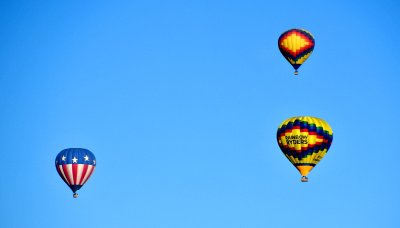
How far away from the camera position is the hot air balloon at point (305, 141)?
94375 mm

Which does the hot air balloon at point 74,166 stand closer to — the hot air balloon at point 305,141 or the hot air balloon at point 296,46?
the hot air balloon at point 305,141

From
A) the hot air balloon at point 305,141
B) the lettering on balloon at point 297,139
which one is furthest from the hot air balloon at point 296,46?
the lettering on balloon at point 297,139

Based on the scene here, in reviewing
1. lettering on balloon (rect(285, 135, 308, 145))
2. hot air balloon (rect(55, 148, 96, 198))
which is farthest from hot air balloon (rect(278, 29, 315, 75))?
hot air balloon (rect(55, 148, 96, 198))

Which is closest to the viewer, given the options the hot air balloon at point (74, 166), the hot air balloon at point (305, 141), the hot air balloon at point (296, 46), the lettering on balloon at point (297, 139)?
the lettering on balloon at point (297, 139)

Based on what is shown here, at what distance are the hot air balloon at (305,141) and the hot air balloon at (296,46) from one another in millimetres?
11439

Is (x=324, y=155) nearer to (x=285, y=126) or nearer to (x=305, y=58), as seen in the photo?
(x=285, y=126)

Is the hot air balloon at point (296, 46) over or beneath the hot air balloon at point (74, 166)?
over

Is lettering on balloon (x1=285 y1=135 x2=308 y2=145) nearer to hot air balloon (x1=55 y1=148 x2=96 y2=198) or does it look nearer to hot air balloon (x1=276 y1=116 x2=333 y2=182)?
hot air balloon (x1=276 y1=116 x2=333 y2=182)

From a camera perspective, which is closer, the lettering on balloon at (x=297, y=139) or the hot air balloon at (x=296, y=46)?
the lettering on balloon at (x=297, y=139)

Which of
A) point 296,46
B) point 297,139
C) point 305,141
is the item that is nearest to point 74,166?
point 297,139

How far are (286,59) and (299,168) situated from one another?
14.9m

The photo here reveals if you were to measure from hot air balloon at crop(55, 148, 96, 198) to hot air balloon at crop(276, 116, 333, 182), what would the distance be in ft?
63.3

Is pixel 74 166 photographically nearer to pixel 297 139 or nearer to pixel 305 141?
pixel 297 139

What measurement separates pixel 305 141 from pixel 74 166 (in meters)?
22.4
